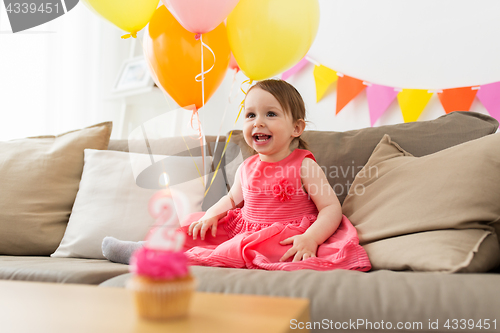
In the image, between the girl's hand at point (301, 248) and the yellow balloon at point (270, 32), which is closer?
the girl's hand at point (301, 248)

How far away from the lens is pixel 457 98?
1.68 metres

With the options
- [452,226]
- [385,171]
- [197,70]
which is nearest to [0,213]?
[197,70]

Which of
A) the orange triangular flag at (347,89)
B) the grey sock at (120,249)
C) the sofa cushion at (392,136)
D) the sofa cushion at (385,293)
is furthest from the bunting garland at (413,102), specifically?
the grey sock at (120,249)

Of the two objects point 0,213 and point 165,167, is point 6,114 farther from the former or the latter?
point 165,167

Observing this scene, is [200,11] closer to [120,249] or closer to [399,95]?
[120,249]

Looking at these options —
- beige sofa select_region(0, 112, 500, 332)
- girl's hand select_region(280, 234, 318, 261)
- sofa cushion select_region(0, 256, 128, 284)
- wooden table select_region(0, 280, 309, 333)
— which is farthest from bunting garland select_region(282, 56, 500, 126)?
wooden table select_region(0, 280, 309, 333)

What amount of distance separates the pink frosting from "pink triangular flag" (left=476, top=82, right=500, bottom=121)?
1.66m

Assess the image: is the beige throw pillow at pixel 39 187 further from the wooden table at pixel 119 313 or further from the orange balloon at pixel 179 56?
the wooden table at pixel 119 313

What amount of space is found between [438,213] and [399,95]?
3.27ft

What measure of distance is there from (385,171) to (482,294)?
551mm

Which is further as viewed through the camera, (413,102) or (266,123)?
(413,102)

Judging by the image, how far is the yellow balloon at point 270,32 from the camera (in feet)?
3.84

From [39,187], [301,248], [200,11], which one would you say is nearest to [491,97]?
[301,248]

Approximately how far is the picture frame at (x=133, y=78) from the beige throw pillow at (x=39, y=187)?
84 cm
